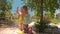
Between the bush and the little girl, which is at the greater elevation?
the little girl

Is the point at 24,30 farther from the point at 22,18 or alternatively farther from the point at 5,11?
the point at 5,11

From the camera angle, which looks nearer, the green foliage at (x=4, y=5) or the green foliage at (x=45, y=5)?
the green foliage at (x=45, y=5)

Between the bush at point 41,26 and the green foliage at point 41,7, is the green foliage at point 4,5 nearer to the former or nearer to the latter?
the green foliage at point 41,7

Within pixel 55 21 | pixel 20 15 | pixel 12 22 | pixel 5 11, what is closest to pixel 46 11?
pixel 55 21

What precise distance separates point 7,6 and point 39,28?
2.83 m

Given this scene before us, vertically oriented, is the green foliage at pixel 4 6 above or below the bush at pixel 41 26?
above

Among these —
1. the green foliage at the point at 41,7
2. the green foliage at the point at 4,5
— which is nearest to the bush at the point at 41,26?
the green foliage at the point at 41,7

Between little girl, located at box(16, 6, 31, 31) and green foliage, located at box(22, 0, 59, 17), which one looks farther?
green foliage, located at box(22, 0, 59, 17)

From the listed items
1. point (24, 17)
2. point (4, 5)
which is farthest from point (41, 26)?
point (24, 17)

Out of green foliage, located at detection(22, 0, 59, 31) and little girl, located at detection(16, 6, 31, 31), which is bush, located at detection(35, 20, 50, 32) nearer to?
green foliage, located at detection(22, 0, 59, 31)

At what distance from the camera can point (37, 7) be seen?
30.0ft

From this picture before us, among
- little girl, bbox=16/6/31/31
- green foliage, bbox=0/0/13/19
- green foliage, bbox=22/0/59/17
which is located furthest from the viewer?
green foliage, bbox=0/0/13/19

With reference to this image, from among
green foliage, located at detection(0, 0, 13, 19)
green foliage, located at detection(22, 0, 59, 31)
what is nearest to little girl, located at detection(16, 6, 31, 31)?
green foliage, located at detection(22, 0, 59, 31)

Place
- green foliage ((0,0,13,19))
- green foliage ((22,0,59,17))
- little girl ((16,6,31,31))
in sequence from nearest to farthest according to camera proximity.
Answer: little girl ((16,6,31,31)), green foliage ((22,0,59,17)), green foliage ((0,0,13,19))
